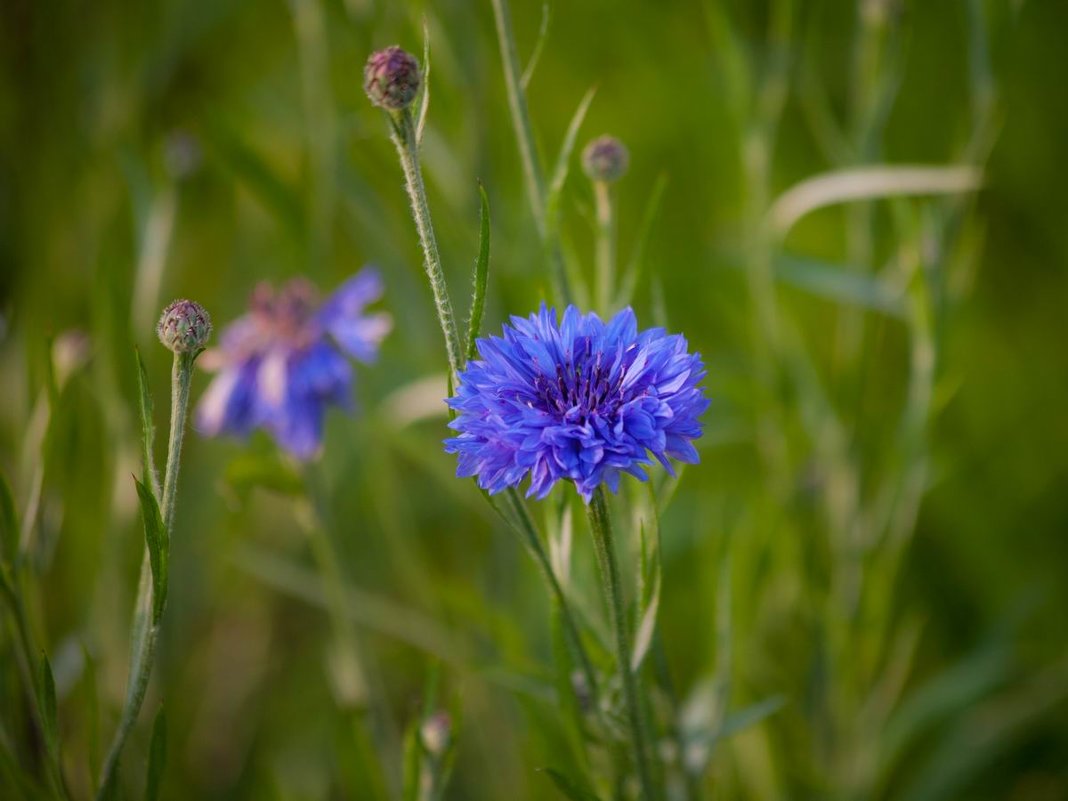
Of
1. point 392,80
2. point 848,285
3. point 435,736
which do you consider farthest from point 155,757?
Answer: point 848,285

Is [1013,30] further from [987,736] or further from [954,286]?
[987,736]

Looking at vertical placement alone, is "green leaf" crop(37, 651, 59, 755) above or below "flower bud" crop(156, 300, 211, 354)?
below

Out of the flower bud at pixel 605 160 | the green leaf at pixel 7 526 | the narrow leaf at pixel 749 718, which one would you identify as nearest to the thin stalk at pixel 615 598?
the narrow leaf at pixel 749 718

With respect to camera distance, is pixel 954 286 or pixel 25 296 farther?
pixel 25 296

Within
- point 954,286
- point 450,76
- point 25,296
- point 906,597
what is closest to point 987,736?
point 906,597

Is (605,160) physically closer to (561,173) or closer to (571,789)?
(561,173)

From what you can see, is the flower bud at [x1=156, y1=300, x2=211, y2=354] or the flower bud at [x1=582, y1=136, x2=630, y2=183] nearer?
the flower bud at [x1=156, y1=300, x2=211, y2=354]

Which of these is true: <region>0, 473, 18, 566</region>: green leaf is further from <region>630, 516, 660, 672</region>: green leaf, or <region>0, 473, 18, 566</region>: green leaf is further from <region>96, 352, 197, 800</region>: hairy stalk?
<region>630, 516, 660, 672</region>: green leaf

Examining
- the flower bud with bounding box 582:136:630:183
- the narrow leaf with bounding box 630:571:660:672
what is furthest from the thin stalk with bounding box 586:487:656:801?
the flower bud with bounding box 582:136:630:183
